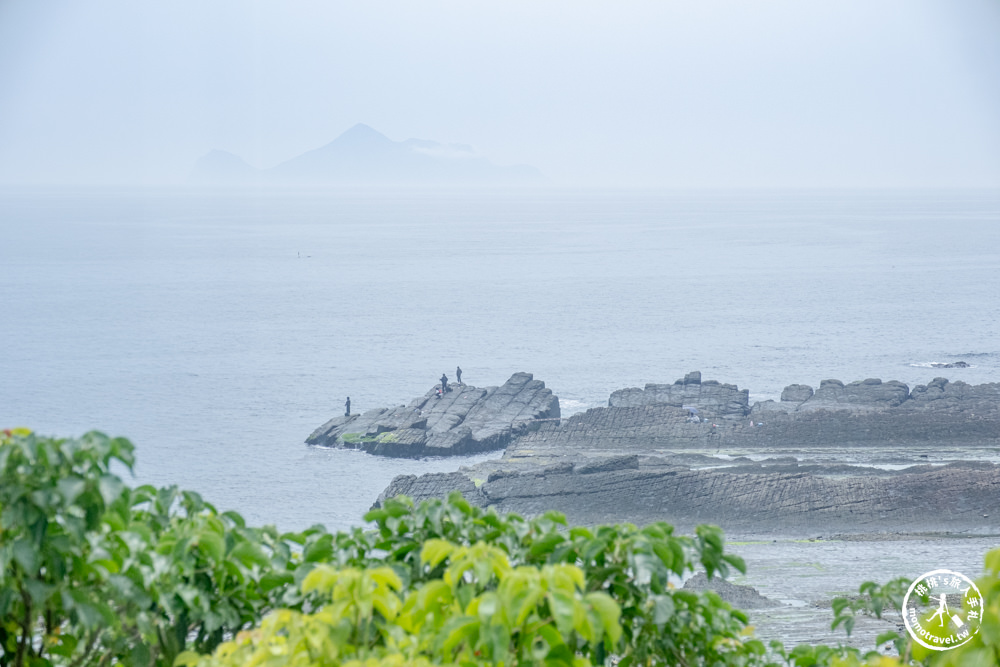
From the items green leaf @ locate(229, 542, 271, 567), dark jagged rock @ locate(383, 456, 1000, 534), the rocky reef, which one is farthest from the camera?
the rocky reef

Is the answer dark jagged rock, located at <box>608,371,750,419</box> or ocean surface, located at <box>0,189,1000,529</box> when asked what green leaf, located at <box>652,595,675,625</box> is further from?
dark jagged rock, located at <box>608,371,750,419</box>

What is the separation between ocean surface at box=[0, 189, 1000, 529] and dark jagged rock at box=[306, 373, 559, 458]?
49.4 inches

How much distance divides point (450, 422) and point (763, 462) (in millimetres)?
13253

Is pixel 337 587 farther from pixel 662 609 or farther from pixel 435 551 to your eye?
pixel 662 609

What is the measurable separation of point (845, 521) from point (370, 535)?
26.8m

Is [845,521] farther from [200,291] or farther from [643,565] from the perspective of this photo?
[200,291]

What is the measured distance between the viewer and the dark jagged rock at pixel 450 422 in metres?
38.4

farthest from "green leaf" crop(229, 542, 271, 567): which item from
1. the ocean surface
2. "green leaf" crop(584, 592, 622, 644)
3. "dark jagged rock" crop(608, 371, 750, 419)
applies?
"dark jagged rock" crop(608, 371, 750, 419)

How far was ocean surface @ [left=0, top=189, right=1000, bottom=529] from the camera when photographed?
4235 centimetres

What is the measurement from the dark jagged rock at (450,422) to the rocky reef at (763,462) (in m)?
0.91

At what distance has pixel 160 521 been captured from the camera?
446 cm

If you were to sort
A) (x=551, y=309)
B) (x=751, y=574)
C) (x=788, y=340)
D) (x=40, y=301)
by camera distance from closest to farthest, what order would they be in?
(x=751, y=574)
(x=788, y=340)
(x=551, y=309)
(x=40, y=301)

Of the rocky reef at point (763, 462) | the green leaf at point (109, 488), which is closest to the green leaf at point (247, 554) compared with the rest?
the green leaf at point (109, 488)

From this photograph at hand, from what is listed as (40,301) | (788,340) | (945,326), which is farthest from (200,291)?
(945,326)
